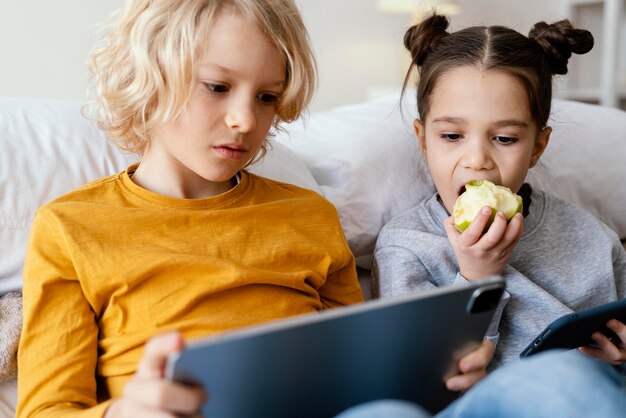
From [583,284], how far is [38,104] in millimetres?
988

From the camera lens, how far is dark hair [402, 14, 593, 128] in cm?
123

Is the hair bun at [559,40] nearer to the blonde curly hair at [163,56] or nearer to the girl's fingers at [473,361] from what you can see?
the blonde curly hair at [163,56]

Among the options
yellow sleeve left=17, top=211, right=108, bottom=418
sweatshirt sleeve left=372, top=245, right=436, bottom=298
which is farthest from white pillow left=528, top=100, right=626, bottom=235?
yellow sleeve left=17, top=211, right=108, bottom=418

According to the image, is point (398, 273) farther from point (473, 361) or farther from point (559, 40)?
point (559, 40)

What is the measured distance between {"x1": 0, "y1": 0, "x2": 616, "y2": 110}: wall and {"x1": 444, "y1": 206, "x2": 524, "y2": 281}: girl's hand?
3.12ft

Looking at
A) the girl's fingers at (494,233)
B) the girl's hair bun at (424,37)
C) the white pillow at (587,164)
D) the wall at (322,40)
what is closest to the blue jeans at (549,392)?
the girl's fingers at (494,233)

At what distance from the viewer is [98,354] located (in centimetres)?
96

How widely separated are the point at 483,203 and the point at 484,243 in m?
0.06

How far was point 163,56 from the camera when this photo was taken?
3.18 feet

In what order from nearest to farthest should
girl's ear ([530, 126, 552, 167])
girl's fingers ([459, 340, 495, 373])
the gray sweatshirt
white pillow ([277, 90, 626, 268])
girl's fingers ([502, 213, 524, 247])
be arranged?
1. girl's fingers ([459, 340, 495, 373])
2. girl's fingers ([502, 213, 524, 247])
3. the gray sweatshirt
4. girl's ear ([530, 126, 552, 167])
5. white pillow ([277, 90, 626, 268])

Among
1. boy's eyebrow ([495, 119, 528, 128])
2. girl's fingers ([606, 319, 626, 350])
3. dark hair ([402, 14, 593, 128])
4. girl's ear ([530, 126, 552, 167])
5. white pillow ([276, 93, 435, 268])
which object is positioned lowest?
girl's fingers ([606, 319, 626, 350])

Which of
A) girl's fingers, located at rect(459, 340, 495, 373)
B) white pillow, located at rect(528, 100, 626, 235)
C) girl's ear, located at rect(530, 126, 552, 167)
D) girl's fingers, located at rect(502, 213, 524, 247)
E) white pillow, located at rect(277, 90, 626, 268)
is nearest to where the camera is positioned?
girl's fingers, located at rect(459, 340, 495, 373)

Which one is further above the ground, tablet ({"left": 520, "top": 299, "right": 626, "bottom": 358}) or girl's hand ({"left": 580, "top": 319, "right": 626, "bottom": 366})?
tablet ({"left": 520, "top": 299, "right": 626, "bottom": 358})

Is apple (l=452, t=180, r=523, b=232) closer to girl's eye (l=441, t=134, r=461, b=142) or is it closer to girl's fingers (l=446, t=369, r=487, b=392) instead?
girl's eye (l=441, t=134, r=461, b=142)
